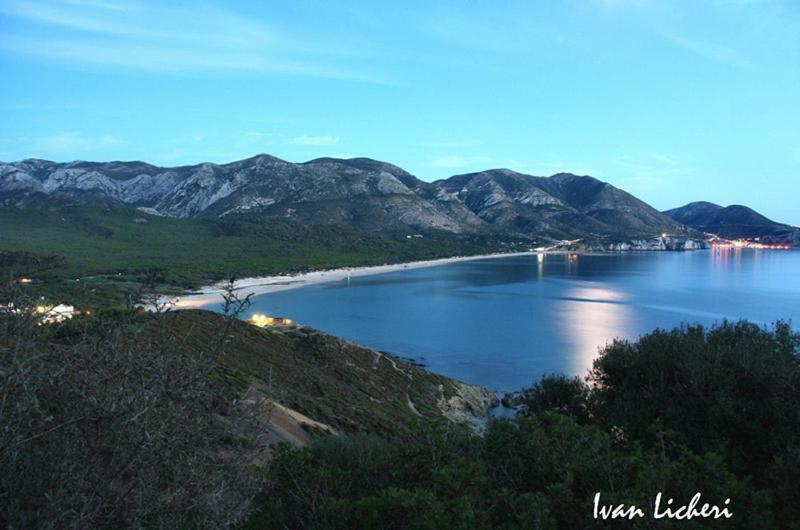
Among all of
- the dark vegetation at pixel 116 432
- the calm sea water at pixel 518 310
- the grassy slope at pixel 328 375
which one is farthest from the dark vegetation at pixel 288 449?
the calm sea water at pixel 518 310

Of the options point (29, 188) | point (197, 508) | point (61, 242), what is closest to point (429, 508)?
point (197, 508)

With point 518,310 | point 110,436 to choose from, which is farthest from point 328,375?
point 518,310

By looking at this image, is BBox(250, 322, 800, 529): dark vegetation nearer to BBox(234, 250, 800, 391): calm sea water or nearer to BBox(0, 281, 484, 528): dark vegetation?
BBox(0, 281, 484, 528): dark vegetation

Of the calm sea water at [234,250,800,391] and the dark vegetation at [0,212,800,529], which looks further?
the calm sea water at [234,250,800,391]

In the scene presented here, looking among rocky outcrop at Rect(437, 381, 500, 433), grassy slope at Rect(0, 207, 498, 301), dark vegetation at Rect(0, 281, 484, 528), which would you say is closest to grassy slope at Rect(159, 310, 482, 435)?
rocky outcrop at Rect(437, 381, 500, 433)

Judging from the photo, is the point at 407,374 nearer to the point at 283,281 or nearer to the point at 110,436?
the point at 110,436

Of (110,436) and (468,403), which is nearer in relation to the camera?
(110,436)
